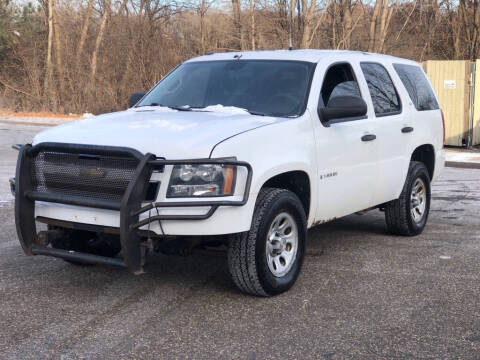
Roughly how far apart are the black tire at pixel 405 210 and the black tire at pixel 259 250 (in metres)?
2.47

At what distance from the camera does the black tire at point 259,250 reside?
4.99 meters

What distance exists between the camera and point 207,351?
424 centimetres

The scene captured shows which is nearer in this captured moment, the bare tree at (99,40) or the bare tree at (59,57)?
the bare tree at (99,40)

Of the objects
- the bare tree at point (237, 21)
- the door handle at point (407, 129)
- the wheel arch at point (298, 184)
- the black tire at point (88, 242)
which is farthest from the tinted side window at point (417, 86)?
the bare tree at point (237, 21)

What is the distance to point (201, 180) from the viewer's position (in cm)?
471

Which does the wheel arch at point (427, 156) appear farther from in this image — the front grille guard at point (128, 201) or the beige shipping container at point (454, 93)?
the beige shipping container at point (454, 93)

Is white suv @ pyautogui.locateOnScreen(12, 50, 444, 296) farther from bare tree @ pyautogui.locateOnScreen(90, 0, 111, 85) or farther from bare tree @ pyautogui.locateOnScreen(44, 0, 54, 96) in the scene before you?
bare tree @ pyautogui.locateOnScreen(44, 0, 54, 96)

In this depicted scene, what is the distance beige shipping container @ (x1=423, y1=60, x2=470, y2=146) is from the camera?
18016 millimetres

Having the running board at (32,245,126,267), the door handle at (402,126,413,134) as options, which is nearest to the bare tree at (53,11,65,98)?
the door handle at (402,126,413,134)

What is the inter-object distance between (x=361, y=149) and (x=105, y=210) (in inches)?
104

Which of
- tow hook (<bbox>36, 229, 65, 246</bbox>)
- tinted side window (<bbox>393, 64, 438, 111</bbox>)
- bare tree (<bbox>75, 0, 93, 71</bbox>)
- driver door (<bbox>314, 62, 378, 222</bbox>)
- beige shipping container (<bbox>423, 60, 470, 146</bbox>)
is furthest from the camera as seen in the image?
bare tree (<bbox>75, 0, 93, 71</bbox>)

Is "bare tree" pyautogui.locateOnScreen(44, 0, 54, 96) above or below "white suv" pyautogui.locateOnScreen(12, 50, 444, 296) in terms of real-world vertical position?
Result: above

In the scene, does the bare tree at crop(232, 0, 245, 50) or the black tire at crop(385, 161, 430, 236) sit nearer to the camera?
the black tire at crop(385, 161, 430, 236)

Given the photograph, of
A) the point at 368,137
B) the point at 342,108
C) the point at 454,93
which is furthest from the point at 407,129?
the point at 454,93
